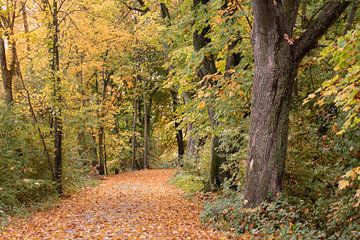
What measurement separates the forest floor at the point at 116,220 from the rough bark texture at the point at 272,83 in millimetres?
1454

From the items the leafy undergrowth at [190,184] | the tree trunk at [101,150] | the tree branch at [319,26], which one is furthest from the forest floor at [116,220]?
the tree trunk at [101,150]

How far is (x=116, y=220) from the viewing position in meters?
9.05

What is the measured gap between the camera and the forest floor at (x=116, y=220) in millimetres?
7441

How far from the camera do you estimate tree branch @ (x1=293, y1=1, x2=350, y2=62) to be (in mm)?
6770

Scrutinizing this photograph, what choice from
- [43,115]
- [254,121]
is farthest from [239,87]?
[43,115]

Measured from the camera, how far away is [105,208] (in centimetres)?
1098

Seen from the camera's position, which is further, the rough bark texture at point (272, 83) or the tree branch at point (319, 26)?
the rough bark texture at point (272, 83)

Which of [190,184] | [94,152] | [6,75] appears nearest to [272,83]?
[190,184]

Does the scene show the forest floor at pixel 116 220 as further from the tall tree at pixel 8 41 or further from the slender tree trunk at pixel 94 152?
the slender tree trunk at pixel 94 152

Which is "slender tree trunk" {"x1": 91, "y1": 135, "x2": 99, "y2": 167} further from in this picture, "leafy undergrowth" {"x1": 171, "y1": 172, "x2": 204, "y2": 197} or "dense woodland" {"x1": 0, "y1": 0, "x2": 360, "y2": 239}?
"leafy undergrowth" {"x1": 171, "y1": 172, "x2": 204, "y2": 197}

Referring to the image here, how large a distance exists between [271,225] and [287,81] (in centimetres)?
264

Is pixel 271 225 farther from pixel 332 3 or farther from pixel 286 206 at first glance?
pixel 332 3

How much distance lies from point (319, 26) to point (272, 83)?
4.28ft

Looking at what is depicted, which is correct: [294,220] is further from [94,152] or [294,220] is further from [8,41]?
[94,152]
